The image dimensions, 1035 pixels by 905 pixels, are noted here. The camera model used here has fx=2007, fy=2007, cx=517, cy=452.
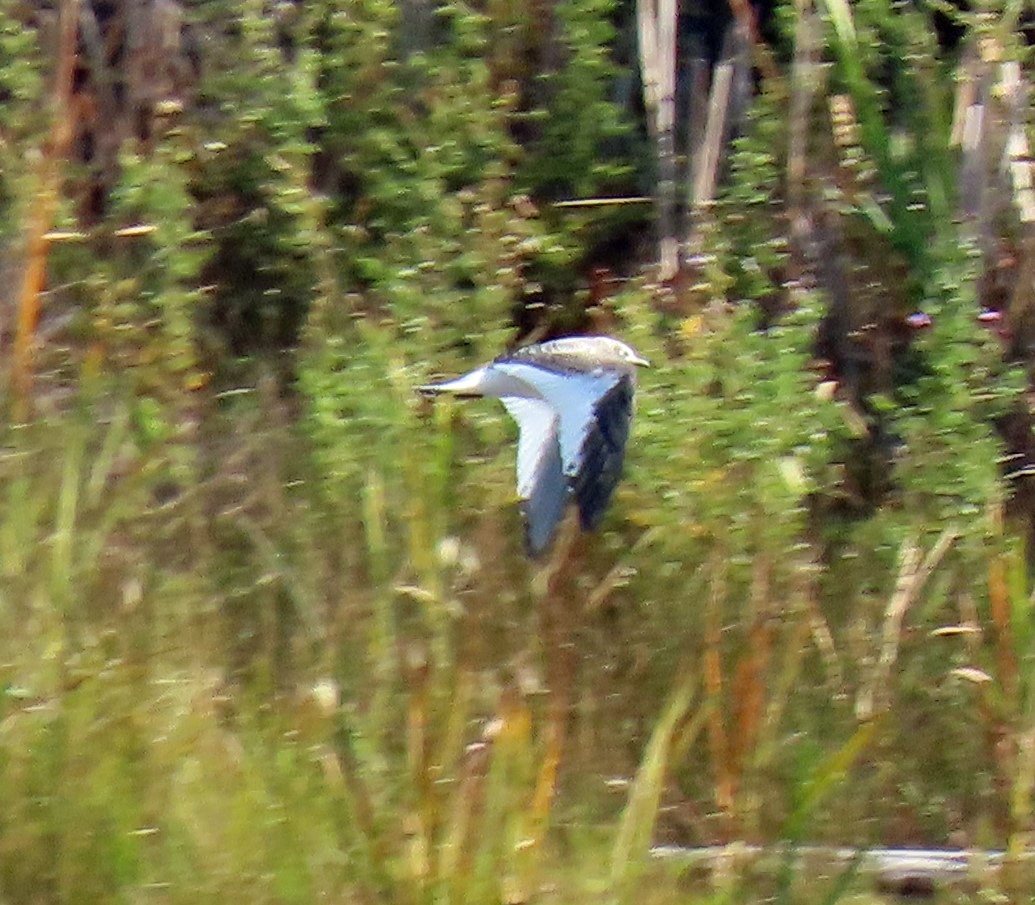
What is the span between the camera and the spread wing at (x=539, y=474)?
Answer: 2814 millimetres

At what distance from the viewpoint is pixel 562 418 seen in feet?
9.50

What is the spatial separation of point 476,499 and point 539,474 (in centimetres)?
34

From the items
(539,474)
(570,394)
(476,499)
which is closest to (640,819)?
(539,474)

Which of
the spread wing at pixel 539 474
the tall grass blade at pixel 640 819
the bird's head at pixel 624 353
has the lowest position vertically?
the tall grass blade at pixel 640 819

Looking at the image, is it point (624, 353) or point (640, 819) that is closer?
point (640, 819)

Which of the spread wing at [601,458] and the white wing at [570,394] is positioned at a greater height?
the white wing at [570,394]

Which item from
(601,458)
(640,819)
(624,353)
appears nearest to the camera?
(640,819)

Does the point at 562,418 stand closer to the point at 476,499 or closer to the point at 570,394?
the point at 570,394

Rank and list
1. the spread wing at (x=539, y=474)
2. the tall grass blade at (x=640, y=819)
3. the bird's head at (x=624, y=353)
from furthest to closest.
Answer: the bird's head at (x=624, y=353)
the spread wing at (x=539, y=474)
the tall grass blade at (x=640, y=819)

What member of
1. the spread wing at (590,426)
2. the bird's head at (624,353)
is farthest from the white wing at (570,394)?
the bird's head at (624,353)

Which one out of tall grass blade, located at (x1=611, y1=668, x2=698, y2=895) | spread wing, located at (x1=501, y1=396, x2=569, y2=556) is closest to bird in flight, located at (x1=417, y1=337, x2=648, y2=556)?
spread wing, located at (x1=501, y1=396, x2=569, y2=556)

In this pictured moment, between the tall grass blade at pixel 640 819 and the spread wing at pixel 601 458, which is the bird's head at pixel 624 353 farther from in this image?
the tall grass blade at pixel 640 819

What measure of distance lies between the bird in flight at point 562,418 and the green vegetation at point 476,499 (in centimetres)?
13

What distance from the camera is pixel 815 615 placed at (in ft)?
9.87
